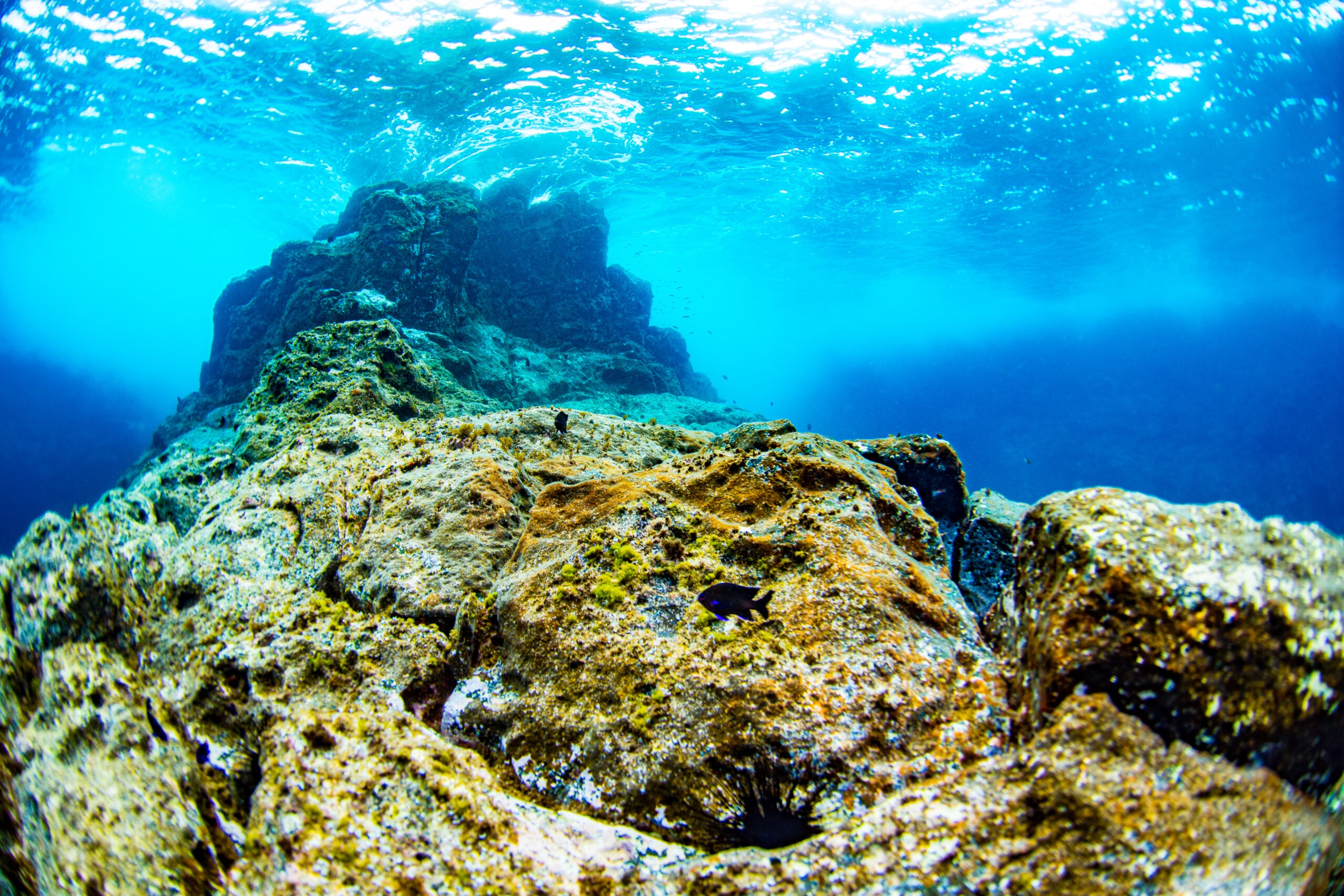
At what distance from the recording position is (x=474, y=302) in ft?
52.2

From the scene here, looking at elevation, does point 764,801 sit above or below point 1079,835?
below

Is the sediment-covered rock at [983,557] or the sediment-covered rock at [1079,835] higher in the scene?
the sediment-covered rock at [1079,835]

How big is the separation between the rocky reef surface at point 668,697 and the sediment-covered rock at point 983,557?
4.01 feet

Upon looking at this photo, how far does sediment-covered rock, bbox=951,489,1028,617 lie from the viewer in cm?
389

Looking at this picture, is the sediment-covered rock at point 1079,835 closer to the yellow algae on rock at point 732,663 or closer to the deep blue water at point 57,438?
the yellow algae on rock at point 732,663

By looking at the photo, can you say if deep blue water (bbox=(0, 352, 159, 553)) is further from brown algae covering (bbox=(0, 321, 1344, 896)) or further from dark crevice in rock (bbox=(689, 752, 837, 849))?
dark crevice in rock (bbox=(689, 752, 837, 849))

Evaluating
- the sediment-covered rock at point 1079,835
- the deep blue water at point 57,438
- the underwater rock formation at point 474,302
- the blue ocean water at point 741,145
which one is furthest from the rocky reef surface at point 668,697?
the deep blue water at point 57,438

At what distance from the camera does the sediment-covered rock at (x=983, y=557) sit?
3.89m

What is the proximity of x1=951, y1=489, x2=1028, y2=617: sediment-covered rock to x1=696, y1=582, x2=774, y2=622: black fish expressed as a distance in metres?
2.37

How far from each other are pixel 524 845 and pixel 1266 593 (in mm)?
2355

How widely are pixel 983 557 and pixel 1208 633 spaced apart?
283 cm

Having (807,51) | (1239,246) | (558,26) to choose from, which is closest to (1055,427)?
(1239,246)

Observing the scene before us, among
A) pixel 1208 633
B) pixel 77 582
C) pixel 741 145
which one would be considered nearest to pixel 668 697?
pixel 1208 633

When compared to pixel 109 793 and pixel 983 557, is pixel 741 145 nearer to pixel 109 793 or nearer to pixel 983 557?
pixel 983 557
